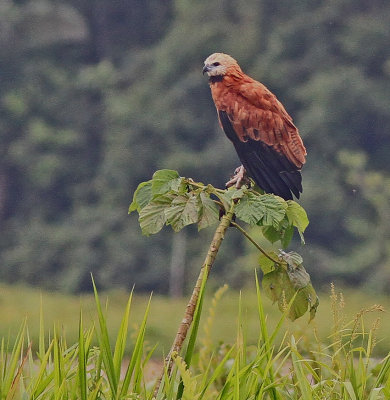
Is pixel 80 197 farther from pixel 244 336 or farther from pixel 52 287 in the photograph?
pixel 244 336

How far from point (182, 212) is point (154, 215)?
0.07m

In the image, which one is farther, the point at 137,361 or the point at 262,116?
the point at 262,116

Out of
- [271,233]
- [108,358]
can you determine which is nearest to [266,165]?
[271,233]

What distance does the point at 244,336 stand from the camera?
1.82 m

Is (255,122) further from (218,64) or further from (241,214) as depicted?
(241,214)

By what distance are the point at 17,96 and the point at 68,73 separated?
2.51ft

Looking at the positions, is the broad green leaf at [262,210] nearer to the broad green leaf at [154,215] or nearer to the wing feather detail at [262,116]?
the broad green leaf at [154,215]

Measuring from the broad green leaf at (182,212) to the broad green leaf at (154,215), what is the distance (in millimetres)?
28

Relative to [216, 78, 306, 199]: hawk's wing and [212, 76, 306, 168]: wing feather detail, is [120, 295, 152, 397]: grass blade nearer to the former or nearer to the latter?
[216, 78, 306, 199]: hawk's wing

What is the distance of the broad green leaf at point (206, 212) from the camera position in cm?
180

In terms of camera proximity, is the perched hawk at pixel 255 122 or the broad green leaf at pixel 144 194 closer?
the broad green leaf at pixel 144 194

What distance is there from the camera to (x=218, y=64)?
2.54 metres

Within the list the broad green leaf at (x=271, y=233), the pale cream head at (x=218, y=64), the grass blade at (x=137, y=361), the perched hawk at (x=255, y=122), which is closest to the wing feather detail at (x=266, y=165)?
the perched hawk at (x=255, y=122)

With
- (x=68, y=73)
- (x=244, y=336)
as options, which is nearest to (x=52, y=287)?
(x=68, y=73)
